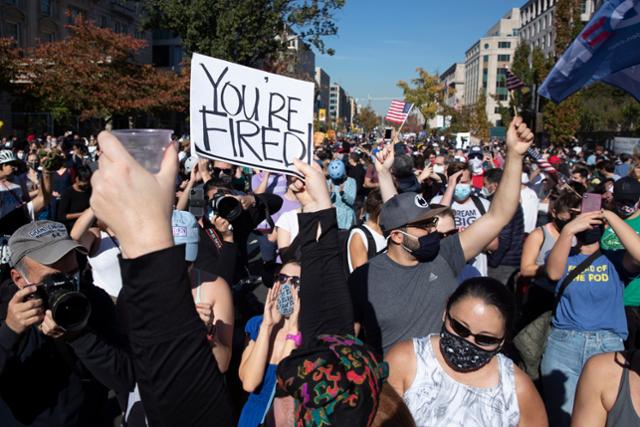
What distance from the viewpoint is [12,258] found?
8.69ft

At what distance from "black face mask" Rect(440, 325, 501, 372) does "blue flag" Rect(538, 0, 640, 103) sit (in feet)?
13.4

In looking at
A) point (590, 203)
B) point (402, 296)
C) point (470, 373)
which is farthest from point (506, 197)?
point (470, 373)

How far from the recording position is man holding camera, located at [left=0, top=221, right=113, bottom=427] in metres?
2.38

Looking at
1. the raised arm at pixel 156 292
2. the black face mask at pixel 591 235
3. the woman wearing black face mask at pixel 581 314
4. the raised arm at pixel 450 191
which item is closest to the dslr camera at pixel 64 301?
the raised arm at pixel 156 292

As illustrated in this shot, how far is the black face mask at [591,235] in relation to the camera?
3.80 metres

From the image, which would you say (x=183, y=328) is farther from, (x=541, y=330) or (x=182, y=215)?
(x=541, y=330)

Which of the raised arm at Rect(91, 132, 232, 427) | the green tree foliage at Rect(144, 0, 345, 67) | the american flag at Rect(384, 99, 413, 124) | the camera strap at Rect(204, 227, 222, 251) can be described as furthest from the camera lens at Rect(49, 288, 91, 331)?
the green tree foliage at Rect(144, 0, 345, 67)

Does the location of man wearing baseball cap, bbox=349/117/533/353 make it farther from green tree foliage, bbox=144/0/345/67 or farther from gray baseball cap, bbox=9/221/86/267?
green tree foliage, bbox=144/0/345/67

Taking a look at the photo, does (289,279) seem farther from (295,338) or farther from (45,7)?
(45,7)

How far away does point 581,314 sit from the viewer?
3621 mm

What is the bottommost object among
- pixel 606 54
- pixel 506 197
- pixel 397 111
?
pixel 506 197

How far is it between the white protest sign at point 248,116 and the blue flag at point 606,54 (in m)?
3.81

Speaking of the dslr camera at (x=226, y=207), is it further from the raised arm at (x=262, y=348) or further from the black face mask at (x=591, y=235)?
the black face mask at (x=591, y=235)

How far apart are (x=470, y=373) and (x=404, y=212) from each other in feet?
3.59
